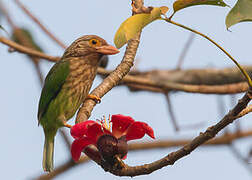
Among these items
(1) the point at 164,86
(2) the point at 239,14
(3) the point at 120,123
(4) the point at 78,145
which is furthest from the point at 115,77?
(1) the point at 164,86

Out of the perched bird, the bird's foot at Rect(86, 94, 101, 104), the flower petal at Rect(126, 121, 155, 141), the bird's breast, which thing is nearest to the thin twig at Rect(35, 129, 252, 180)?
the perched bird

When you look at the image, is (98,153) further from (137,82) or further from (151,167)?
(137,82)

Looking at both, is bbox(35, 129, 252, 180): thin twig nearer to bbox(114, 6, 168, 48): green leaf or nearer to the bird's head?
the bird's head

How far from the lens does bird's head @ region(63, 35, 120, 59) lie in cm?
449

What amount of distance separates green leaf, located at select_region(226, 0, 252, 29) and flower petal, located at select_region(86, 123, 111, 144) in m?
0.81

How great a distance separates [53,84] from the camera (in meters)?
4.71

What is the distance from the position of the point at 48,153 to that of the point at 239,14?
3.16 meters

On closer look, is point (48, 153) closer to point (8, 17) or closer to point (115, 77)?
point (115, 77)

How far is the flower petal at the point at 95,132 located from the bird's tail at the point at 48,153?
2047 mm

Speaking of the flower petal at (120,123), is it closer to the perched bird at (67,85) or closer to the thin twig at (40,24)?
the perched bird at (67,85)

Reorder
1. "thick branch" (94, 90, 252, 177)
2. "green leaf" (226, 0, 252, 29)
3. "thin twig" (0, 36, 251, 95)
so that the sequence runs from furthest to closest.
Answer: "thin twig" (0, 36, 251, 95), "thick branch" (94, 90, 252, 177), "green leaf" (226, 0, 252, 29)

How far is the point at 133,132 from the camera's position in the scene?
89.4 inches

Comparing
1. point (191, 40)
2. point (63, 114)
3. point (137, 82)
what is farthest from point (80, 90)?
point (191, 40)

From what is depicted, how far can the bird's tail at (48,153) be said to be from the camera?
4255 millimetres
